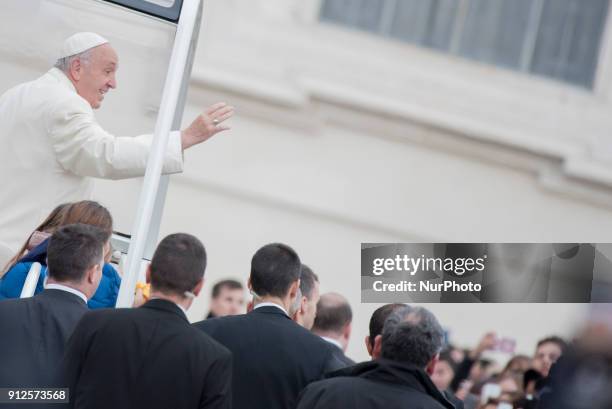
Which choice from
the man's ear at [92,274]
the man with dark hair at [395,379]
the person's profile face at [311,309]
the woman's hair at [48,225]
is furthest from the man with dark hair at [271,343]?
the woman's hair at [48,225]

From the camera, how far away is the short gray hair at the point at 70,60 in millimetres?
6352

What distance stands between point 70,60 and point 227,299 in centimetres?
417

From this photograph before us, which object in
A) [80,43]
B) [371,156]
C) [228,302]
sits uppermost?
[371,156]

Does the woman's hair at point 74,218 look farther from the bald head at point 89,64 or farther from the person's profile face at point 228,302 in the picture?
the person's profile face at point 228,302

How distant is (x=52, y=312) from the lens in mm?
5559

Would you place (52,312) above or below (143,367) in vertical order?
above

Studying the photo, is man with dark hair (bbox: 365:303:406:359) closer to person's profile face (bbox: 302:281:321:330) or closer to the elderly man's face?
person's profile face (bbox: 302:281:321:330)

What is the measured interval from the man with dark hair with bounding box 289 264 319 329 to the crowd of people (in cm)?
12

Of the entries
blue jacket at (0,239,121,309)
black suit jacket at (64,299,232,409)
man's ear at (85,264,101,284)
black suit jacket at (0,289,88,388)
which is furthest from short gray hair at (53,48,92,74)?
black suit jacket at (64,299,232,409)

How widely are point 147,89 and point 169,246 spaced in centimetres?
135

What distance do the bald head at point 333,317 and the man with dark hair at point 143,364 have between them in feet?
6.06

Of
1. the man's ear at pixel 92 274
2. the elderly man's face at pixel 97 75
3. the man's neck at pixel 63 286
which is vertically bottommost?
the man's neck at pixel 63 286

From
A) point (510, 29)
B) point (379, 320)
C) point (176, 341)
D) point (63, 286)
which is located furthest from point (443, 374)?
point (176, 341)

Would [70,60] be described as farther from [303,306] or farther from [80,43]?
[303,306]
